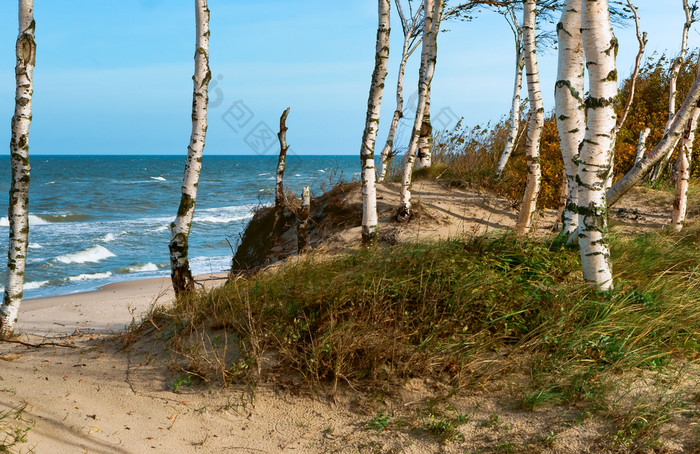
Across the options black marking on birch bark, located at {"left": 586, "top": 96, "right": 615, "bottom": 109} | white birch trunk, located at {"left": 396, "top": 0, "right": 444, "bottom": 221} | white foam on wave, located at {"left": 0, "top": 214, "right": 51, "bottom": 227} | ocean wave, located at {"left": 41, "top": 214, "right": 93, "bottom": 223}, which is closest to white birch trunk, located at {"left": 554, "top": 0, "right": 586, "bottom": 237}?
black marking on birch bark, located at {"left": 586, "top": 96, "right": 615, "bottom": 109}

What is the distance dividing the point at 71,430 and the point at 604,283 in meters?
4.56

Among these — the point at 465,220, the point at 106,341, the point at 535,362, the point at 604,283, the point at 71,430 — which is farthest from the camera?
the point at 465,220

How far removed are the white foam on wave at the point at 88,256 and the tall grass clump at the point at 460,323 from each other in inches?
532

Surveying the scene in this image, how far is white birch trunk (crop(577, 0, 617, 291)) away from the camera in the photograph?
474 centimetres

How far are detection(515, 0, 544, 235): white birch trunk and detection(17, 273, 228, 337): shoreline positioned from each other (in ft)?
16.9

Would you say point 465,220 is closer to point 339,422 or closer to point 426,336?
point 426,336

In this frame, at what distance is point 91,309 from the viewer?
10.9 m

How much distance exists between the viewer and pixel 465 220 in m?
11.1

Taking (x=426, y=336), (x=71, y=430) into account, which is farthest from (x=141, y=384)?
(x=426, y=336)

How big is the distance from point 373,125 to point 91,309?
6701mm

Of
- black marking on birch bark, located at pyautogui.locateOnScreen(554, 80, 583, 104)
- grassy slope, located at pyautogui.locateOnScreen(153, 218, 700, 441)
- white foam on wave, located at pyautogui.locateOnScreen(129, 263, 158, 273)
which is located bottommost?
white foam on wave, located at pyautogui.locateOnScreen(129, 263, 158, 273)

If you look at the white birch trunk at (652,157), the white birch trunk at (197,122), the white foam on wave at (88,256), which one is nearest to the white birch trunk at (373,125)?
the white birch trunk at (197,122)

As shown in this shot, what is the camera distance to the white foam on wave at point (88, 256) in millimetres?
17156

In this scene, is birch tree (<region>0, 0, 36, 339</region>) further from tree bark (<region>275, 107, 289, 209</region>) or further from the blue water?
the blue water
